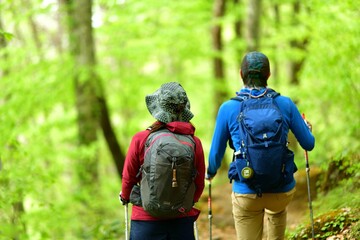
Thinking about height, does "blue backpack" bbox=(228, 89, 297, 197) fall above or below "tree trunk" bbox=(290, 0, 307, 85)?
below

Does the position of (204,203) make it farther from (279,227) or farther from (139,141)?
(139,141)

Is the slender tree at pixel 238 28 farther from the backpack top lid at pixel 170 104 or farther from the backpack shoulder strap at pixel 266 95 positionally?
the backpack top lid at pixel 170 104

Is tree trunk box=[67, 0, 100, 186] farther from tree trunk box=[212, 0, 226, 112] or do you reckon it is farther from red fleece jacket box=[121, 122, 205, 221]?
red fleece jacket box=[121, 122, 205, 221]

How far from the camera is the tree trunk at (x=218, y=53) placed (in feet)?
47.1

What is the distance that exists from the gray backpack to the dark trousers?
12 centimetres

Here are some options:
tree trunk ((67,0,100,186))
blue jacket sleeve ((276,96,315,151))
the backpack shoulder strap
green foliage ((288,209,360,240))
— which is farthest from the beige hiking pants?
tree trunk ((67,0,100,186))

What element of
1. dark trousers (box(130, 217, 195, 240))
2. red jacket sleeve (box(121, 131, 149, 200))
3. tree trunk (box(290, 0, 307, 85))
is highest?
tree trunk (box(290, 0, 307, 85))

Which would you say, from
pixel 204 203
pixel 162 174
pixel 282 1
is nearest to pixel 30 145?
pixel 204 203

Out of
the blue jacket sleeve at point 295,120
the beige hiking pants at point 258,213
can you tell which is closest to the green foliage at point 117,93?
the beige hiking pants at point 258,213

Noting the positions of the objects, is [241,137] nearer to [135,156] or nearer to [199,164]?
[199,164]

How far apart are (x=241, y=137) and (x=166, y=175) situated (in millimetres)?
746

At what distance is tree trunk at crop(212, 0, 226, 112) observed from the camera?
47.1ft

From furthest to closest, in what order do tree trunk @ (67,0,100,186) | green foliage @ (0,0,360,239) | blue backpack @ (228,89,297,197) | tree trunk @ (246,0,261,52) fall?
tree trunk @ (246,0,261,52) < tree trunk @ (67,0,100,186) < green foliage @ (0,0,360,239) < blue backpack @ (228,89,297,197)

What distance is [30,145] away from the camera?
37.9 feet
